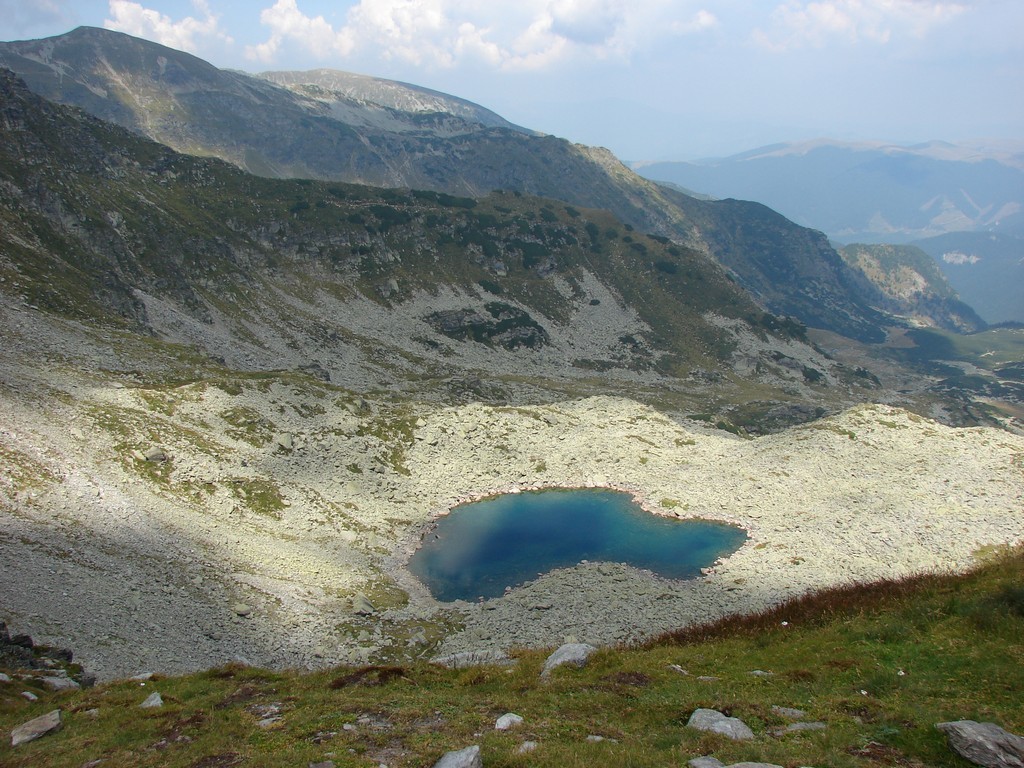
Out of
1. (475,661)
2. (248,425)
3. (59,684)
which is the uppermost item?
(248,425)

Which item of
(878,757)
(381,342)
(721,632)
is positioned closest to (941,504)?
(721,632)

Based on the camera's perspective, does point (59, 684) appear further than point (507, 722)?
Yes

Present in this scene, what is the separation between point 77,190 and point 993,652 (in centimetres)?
13743

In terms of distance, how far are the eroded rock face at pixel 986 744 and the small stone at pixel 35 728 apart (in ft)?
75.4

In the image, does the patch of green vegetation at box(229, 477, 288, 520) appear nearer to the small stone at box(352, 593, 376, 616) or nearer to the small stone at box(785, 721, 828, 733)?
the small stone at box(352, 593, 376, 616)

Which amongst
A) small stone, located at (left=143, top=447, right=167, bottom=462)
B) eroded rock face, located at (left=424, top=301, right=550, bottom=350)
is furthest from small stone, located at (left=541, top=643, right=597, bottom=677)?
eroded rock face, located at (left=424, top=301, right=550, bottom=350)

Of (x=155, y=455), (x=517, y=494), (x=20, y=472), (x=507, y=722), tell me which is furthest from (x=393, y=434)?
(x=507, y=722)

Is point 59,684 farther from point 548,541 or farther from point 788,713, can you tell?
point 548,541

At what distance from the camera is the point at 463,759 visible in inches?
501

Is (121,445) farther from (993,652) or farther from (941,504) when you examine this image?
(941,504)

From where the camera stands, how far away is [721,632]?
2294 centimetres

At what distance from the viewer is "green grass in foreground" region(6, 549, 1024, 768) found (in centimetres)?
1354

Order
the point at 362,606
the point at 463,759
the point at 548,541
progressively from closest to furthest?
the point at 463,759
the point at 362,606
the point at 548,541

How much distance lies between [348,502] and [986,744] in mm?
51133
